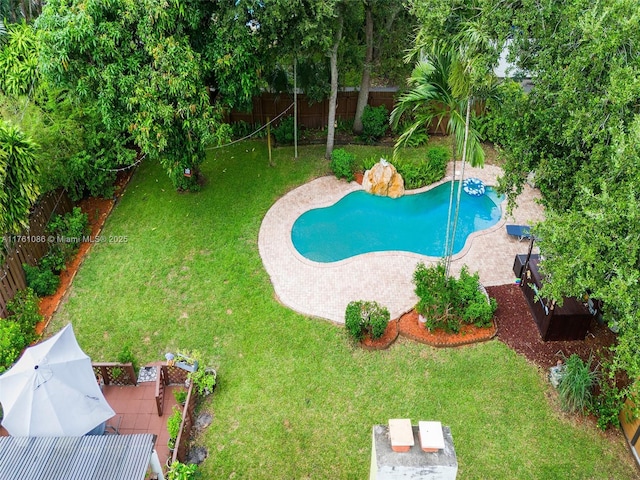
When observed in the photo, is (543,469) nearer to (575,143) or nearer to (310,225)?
(575,143)

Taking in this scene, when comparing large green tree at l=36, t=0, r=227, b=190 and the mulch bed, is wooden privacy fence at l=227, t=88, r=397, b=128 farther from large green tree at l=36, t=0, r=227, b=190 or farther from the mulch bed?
the mulch bed

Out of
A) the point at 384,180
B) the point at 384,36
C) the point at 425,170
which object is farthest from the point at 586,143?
the point at 384,36

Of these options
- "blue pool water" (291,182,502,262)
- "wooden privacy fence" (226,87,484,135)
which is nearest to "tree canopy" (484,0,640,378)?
"blue pool water" (291,182,502,262)

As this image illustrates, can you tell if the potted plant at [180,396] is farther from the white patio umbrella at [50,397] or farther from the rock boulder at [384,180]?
the rock boulder at [384,180]

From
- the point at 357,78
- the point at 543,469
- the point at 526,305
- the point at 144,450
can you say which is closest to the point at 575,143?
the point at 526,305

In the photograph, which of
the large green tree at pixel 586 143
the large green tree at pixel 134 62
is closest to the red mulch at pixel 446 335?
the large green tree at pixel 586 143
